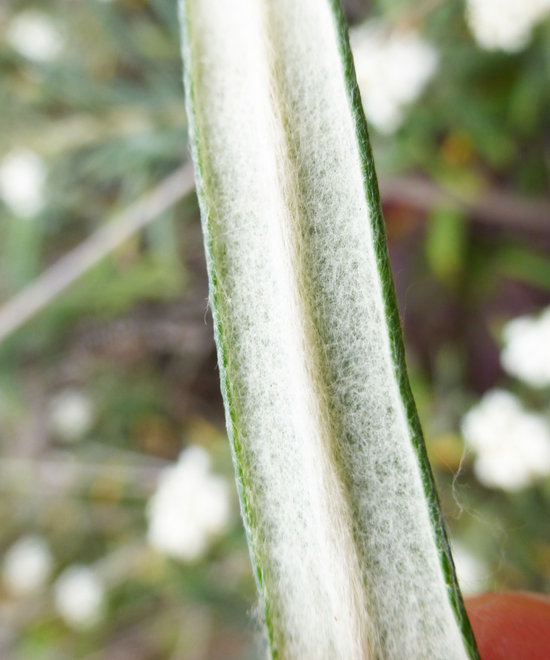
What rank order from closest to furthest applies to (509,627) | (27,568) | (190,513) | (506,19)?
(509,627)
(506,19)
(190,513)
(27,568)

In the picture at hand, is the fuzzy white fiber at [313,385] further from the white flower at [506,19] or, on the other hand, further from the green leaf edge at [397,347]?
the white flower at [506,19]

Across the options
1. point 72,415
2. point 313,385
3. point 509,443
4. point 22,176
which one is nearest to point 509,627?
point 313,385

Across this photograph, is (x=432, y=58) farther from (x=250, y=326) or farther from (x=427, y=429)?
(x=250, y=326)

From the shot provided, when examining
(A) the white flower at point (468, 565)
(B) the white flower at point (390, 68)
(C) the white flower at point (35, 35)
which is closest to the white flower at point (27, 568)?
(A) the white flower at point (468, 565)

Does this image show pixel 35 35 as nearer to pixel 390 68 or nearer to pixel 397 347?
pixel 390 68

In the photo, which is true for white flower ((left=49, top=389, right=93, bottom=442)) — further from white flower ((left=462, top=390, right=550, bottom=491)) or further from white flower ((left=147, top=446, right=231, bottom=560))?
white flower ((left=462, top=390, right=550, bottom=491))

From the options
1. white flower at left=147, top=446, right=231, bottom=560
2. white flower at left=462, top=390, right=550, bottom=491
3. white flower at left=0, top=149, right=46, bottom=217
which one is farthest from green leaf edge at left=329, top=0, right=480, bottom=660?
white flower at left=0, top=149, right=46, bottom=217
